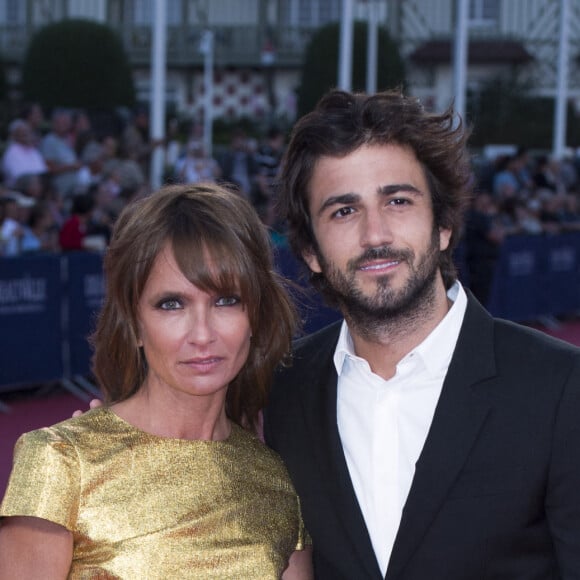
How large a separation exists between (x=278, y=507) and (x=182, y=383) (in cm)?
44

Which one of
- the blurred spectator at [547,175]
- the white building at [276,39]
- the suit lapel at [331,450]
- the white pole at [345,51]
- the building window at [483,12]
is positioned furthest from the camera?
the building window at [483,12]

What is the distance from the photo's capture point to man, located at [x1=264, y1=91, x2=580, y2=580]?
2600 mm

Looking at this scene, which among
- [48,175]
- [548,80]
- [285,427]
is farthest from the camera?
[548,80]

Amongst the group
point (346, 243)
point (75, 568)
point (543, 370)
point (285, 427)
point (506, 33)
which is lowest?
point (75, 568)

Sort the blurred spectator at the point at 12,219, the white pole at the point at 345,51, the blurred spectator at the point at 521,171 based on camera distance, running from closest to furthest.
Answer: the blurred spectator at the point at 12,219
the white pole at the point at 345,51
the blurred spectator at the point at 521,171

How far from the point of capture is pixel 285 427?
308cm

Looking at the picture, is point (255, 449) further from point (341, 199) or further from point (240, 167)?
point (240, 167)

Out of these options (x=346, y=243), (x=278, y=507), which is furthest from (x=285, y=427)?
(x=346, y=243)

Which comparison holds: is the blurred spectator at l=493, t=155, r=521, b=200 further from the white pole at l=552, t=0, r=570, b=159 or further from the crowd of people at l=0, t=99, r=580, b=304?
the white pole at l=552, t=0, r=570, b=159

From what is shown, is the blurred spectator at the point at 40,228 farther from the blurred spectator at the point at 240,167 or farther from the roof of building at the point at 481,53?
→ the roof of building at the point at 481,53

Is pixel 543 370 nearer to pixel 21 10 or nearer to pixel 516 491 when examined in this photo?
pixel 516 491

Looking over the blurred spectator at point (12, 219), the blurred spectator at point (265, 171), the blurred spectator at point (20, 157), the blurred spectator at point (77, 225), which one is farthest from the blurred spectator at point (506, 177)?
the blurred spectator at point (12, 219)

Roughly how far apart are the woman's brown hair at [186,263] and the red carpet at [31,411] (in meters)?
4.19

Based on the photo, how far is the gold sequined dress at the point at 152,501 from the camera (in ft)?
8.55
